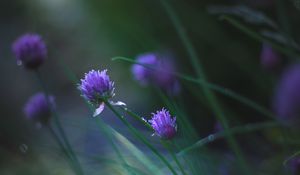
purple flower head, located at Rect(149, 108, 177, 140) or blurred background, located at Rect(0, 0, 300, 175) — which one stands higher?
blurred background, located at Rect(0, 0, 300, 175)

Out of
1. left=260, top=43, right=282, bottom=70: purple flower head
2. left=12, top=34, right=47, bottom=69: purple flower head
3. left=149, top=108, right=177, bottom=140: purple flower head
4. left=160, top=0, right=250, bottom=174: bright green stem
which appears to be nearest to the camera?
left=149, top=108, right=177, bottom=140: purple flower head

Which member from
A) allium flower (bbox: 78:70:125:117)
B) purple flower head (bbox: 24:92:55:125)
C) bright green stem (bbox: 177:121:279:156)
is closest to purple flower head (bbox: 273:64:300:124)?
bright green stem (bbox: 177:121:279:156)

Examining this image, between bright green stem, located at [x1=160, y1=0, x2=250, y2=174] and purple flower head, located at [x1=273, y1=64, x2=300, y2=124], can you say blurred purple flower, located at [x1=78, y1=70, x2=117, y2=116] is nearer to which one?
bright green stem, located at [x1=160, y1=0, x2=250, y2=174]

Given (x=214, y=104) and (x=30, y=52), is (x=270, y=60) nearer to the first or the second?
(x=214, y=104)

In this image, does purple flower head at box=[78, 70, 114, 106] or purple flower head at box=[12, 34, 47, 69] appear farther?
purple flower head at box=[12, 34, 47, 69]

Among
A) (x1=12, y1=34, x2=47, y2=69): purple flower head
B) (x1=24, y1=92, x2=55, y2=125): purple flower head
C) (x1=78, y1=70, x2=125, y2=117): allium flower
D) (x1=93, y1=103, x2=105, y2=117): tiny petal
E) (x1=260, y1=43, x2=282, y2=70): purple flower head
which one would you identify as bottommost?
(x1=93, y1=103, x2=105, y2=117): tiny petal

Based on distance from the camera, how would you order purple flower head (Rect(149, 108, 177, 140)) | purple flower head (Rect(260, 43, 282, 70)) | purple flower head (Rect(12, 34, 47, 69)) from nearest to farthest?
purple flower head (Rect(149, 108, 177, 140))
purple flower head (Rect(12, 34, 47, 69))
purple flower head (Rect(260, 43, 282, 70))

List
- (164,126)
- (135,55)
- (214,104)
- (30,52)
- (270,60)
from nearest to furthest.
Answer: (164,126), (214,104), (30,52), (270,60), (135,55)

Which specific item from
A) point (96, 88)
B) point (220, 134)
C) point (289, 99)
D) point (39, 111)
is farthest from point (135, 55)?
point (96, 88)
